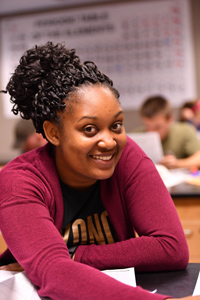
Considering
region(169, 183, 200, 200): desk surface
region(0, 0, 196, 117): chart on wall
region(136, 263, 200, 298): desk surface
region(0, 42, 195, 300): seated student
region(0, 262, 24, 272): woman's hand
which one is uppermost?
region(0, 0, 196, 117): chart on wall

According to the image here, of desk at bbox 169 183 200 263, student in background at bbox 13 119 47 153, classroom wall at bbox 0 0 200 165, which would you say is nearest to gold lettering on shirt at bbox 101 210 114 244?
desk at bbox 169 183 200 263

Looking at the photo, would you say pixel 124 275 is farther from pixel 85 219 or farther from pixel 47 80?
pixel 47 80

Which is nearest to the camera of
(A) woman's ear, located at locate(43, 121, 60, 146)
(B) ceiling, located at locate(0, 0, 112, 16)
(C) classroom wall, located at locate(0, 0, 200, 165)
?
(A) woman's ear, located at locate(43, 121, 60, 146)

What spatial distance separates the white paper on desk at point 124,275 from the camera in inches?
33.1

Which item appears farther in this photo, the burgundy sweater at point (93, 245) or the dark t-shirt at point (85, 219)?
the dark t-shirt at point (85, 219)

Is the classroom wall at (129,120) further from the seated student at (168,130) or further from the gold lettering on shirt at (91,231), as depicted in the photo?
the gold lettering on shirt at (91,231)

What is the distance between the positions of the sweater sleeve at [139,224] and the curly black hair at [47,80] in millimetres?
212

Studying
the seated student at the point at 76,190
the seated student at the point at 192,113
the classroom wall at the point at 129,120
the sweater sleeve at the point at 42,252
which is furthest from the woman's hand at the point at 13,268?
the classroom wall at the point at 129,120

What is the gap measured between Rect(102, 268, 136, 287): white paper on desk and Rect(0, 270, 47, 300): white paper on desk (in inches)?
6.8

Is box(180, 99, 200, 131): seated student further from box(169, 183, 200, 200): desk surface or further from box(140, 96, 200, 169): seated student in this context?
box(169, 183, 200, 200): desk surface

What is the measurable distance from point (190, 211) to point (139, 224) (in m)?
0.98

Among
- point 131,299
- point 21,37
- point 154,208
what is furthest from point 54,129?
point 21,37

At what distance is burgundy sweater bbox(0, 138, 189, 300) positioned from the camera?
74 centimetres

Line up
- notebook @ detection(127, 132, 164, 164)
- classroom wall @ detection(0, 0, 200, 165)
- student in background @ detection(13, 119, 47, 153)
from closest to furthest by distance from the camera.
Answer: notebook @ detection(127, 132, 164, 164) < student in background @ detection(13, 119, 47, 153) < classroom wall @ detection(0, 0, 200, 165)
